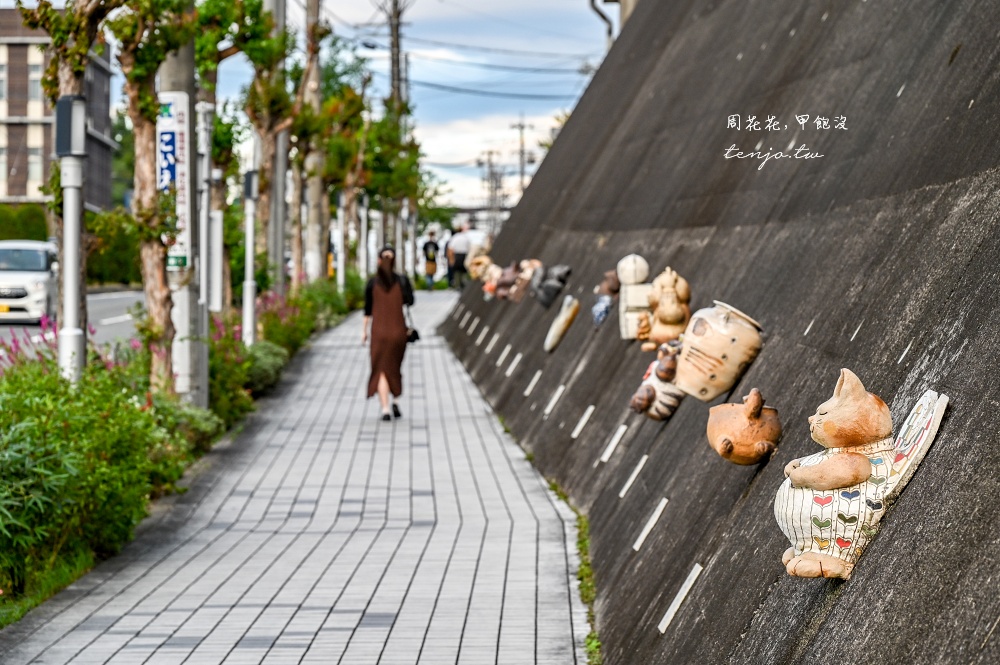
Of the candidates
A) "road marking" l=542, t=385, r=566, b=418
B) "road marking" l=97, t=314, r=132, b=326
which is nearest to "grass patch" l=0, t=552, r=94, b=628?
"road marking" l=542, t=385, r=566, b=418

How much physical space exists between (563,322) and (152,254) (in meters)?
3.82

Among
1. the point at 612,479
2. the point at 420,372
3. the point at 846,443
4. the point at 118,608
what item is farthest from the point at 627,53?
the point at 846,443

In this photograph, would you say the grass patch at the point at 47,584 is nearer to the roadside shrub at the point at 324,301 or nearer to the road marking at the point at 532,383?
the road marking at the point at 532,383

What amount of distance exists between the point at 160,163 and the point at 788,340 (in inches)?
363

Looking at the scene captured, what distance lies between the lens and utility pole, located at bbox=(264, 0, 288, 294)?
25312 mm

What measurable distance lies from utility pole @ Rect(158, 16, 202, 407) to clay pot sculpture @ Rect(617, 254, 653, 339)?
5.51 metres

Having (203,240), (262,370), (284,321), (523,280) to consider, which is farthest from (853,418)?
(284,321)

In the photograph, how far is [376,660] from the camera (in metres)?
7.00

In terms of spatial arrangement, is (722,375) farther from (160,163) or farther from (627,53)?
(627,53)

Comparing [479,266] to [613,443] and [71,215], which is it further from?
[613,443]

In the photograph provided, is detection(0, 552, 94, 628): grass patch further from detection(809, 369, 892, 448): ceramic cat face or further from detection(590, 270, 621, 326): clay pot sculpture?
detection(809, 369, 892, 448): ceramic cat face

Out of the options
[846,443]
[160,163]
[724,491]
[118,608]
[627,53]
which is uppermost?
[627,53]

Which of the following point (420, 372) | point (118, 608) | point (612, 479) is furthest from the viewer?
point (420, 372)

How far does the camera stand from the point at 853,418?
14.1 feet
